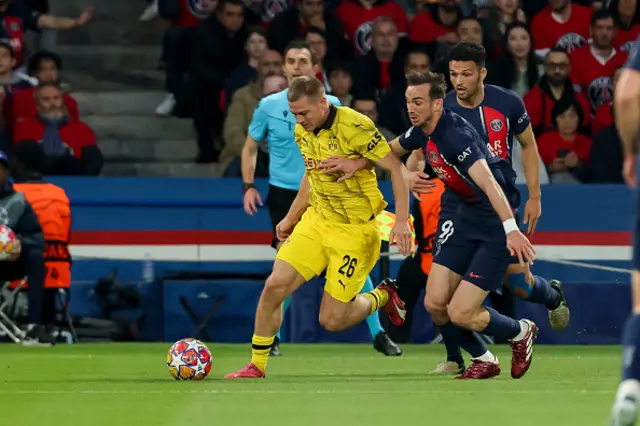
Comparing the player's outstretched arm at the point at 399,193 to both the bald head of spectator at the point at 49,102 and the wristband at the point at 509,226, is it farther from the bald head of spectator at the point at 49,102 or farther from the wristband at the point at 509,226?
the bald head of spectator at the point at 49,102

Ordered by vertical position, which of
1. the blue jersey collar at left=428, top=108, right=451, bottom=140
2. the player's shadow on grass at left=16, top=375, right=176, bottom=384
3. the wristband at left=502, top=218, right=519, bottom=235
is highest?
the blue jersey collar at left=428, top=108, right=451, bottom=140

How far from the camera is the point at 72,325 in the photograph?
15.2 m

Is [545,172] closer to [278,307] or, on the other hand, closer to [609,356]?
[609,356]

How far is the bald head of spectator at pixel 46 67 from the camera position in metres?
16.7

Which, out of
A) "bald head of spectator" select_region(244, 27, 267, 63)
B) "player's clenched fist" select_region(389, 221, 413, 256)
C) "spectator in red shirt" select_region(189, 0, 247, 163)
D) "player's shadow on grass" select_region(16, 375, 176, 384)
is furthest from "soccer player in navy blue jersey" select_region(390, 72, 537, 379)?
"spectator in red shirt" select_region(189, 0, 247, 163)

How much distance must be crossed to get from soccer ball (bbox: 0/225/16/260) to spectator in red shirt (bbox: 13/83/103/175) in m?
1.88

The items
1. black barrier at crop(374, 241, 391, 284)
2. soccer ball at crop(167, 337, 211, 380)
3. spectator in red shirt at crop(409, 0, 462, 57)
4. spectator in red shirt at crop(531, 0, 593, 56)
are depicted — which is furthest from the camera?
spectator in red shirt at crop(531, 0, 593, 56)

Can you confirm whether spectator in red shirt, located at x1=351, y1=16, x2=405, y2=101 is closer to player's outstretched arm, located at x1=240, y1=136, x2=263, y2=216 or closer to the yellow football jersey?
player's outstretched arm, located at x1=240, y1=136, x2=263, y2=216

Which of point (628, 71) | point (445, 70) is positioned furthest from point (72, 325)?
point (628, 71)

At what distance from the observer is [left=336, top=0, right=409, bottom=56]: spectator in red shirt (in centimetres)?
1775

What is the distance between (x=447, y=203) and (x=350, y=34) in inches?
303

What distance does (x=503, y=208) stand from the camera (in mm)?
9344

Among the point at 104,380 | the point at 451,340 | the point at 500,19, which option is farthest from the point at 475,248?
the point at 500,19

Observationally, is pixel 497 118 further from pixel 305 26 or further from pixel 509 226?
pixel 305 26
